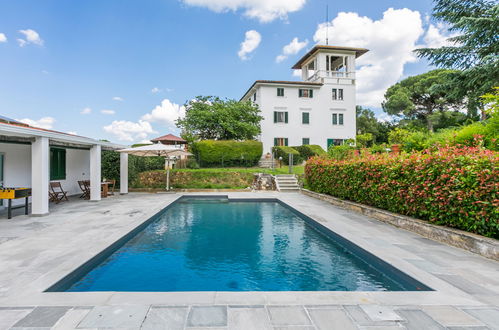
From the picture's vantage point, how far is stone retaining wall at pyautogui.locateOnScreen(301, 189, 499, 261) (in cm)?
420

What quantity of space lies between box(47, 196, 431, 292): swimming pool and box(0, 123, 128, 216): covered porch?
138 inches

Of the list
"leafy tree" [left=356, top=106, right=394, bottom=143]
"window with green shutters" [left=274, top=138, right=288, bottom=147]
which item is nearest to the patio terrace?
"window with green shutters" [left=274, top=138, right=288, bottom=147]

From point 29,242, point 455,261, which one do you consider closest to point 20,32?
point 29,242

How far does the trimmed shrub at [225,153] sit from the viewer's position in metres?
20.4

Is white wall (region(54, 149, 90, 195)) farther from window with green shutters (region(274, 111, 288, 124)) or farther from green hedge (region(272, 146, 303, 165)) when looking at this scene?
window with green shutters (region(274, 111, 288, 124))

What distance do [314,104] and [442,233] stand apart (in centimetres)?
2236

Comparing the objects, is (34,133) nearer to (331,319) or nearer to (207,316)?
(207,316)

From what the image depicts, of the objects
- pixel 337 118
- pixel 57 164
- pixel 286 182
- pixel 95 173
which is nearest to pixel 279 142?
pixel 337 118

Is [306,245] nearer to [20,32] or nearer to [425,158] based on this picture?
[425,158]

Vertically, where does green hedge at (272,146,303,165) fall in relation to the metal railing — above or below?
below

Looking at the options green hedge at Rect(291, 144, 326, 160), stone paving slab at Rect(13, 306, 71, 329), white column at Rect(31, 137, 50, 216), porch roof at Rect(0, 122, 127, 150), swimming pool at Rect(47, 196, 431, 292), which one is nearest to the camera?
stone paving slab at Rect(13, 306, 71, 329)

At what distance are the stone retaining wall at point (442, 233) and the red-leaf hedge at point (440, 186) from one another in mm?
189

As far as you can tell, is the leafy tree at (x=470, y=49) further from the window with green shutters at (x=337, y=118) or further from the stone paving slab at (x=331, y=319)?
the window with green shutters at (x=337, y=118)

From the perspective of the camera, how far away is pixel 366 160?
8.12 meters
